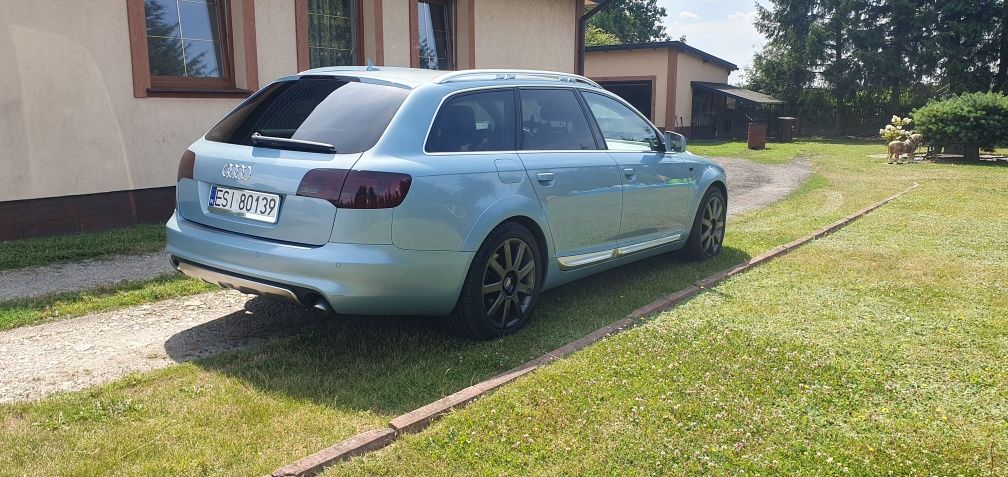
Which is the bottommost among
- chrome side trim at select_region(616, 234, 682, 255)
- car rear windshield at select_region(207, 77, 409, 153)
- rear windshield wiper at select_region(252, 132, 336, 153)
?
chrome side trim at select_region(616, 234, 682, 255)

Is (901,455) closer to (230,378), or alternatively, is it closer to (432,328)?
(432,328)

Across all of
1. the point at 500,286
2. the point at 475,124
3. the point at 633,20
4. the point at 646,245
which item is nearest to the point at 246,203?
the point at 475,124

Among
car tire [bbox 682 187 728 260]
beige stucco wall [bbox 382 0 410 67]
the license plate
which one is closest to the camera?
the license plate

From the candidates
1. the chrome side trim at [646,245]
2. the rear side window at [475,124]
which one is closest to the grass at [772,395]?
the chrome side trim at [646,245]

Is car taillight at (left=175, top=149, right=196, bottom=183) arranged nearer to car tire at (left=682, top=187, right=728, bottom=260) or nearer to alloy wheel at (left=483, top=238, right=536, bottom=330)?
alloy wheel at (left=483, top=238, right=536, bottom=330)

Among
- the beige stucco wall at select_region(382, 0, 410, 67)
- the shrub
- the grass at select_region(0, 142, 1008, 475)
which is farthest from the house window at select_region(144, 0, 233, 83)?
the shrub

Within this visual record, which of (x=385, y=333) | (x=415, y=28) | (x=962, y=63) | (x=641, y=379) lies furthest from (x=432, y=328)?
(x=962, y=63)

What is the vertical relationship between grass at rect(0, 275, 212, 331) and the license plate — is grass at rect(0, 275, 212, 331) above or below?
below

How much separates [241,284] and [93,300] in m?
1.95

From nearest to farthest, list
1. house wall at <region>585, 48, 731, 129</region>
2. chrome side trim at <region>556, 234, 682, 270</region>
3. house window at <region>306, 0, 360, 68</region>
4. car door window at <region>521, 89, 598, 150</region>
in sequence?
car door window at <region>521, 89, 598, 150</region> < chrome side trim at <region>556, 234, 682, 270</region> < house window at <region>306, 0, 360, 68</region> < house wall at <region>585, 48, 731, 129</region>

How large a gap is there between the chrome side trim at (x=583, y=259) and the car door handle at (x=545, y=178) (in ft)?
1.80

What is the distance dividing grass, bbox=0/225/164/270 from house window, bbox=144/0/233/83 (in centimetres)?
190

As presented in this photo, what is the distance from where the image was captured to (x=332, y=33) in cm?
Answer: 1098

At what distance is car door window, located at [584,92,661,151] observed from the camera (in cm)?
630
